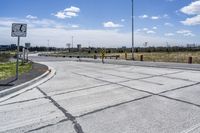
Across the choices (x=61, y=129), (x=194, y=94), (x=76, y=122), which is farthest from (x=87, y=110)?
(x=194, y=94)

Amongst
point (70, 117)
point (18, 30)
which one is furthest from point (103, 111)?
point (18, 30)

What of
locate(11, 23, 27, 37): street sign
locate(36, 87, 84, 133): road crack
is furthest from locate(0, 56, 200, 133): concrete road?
locate(11, 23, 27, 37): street sign

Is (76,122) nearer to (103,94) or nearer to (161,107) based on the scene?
(161,107)

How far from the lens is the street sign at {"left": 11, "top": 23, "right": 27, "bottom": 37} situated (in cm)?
1254

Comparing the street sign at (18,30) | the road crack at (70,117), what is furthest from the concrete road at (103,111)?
the street sign at (18,30)

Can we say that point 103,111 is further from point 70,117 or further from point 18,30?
point 18,30

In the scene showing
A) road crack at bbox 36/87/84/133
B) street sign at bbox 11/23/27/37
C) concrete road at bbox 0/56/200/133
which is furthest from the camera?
street sign at bbox 11/23/27/37

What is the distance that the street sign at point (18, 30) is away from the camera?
41.1ft

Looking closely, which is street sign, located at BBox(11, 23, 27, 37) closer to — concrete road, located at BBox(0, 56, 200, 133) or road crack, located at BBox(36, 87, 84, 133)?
concrete road, located at BBox(0, 56, 200, 133)

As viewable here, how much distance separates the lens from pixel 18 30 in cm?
1262

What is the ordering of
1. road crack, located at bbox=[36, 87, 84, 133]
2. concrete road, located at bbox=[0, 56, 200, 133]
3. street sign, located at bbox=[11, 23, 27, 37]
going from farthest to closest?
street sign, located at bbox=[11, 23, 27, 37]
concrete road, located at bbox=[0, 56, 200, 133]
road crack, located at bbox=[36, 87, 84, 133]

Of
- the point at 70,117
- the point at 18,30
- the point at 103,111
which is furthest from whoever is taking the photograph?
the point at 18,30

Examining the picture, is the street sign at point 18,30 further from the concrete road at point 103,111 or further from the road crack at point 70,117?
the road crack at point 70,117

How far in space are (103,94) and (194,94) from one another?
3185 mm
